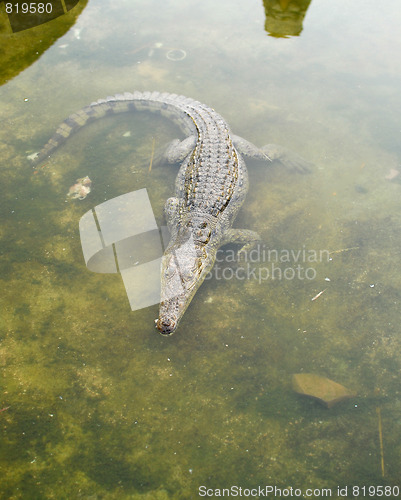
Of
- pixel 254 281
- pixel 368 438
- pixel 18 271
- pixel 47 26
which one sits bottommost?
pixel 368 438

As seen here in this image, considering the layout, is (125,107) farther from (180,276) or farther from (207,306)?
(207,306)

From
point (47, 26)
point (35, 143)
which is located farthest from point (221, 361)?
point (47, 26)

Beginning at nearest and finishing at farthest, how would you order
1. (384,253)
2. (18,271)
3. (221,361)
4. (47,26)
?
(221,361), (18,271), (384,253), (47,26)

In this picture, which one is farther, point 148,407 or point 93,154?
point 93,154

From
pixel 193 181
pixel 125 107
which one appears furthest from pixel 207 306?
pixel 125 107

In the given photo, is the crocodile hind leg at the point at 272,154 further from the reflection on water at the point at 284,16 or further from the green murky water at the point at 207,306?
the reflection on water at the point at 284,16

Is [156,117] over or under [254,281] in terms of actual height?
over

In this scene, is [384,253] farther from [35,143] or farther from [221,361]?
[35,143]
